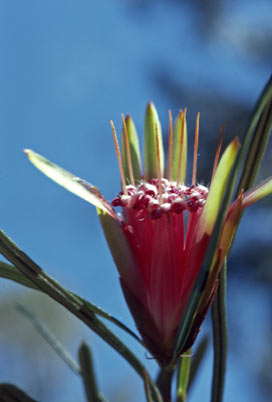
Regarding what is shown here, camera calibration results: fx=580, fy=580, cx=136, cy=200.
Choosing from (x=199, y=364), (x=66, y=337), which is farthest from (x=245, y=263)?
(x=199, y=364)

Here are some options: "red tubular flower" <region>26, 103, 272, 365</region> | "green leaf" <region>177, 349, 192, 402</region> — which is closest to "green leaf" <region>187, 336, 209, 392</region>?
"green leaf" <region>177, 349, 192, 402</region>

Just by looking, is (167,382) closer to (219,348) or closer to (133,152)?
(219,348)

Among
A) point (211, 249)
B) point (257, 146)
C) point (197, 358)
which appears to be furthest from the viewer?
point (197, 358)

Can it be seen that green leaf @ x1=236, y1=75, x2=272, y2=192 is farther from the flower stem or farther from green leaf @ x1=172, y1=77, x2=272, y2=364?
the flower stem

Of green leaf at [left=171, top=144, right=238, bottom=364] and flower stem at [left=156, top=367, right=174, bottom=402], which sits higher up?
green leaf at [left=171, top=144, right=238, bottom=364]

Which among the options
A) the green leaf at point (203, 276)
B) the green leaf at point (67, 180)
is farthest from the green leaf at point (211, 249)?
the green leaf at point (67, 180)

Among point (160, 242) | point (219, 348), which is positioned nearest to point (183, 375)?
point (219, 348)
